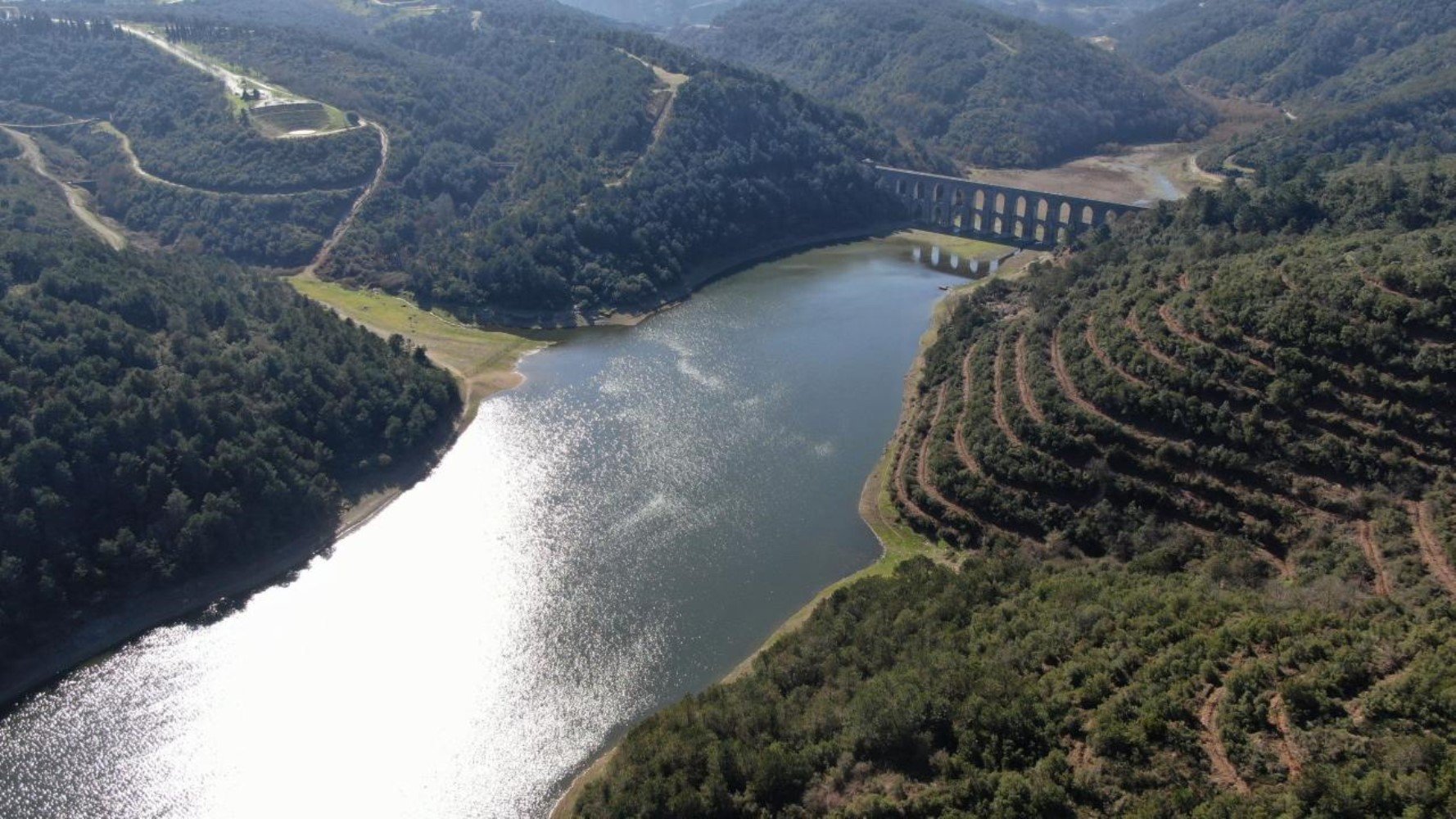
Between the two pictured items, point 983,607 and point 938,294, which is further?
point 938,294

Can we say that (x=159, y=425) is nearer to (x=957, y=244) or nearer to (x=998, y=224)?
(x=957, y=244)

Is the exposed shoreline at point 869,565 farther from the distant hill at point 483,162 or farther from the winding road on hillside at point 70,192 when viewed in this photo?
the winding road on hillside at point 70,192

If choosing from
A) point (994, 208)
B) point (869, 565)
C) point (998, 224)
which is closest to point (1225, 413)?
point (869, 565)

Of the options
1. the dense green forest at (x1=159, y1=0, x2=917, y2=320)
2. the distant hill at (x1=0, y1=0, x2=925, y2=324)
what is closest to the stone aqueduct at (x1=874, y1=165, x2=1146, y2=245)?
the distant hill at (x1=0, y1=0, x2=925, y2=324)

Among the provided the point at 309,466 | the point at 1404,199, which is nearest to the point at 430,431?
the point at 309,466

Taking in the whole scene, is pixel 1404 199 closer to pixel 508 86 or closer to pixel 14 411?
pixel 14 411

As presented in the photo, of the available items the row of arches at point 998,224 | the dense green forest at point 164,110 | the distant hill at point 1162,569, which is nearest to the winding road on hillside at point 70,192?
the dense green forest at point 164,110
